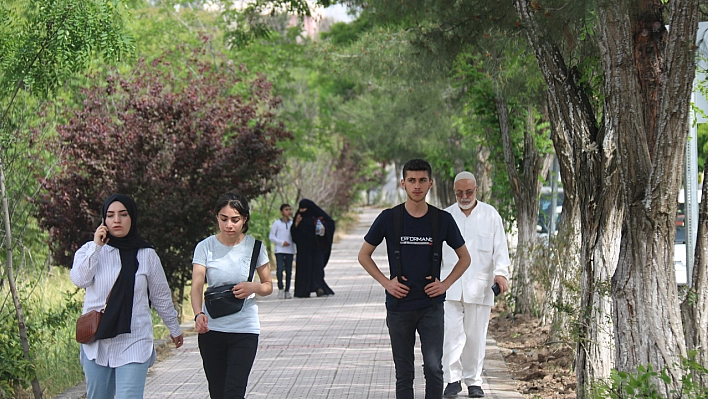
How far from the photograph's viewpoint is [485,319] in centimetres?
869

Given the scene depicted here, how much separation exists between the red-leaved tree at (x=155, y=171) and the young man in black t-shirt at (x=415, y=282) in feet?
25.5

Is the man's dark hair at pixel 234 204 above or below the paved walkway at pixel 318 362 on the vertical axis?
above

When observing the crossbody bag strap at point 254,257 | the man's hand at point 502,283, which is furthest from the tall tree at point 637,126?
the crossbody bag strap at point 254,257

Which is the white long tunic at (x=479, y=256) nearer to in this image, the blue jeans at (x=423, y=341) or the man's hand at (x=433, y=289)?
the blue jeans at (x=423, y=341)

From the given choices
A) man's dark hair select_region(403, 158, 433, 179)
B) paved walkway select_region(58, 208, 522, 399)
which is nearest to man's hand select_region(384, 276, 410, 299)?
man's dark hair select_region(403, 158, 433, 179)

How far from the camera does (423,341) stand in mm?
6629

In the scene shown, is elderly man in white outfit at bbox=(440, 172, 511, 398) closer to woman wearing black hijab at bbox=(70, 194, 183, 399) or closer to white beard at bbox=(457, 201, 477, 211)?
white beard at bbox=(457, 201, 477, 211)

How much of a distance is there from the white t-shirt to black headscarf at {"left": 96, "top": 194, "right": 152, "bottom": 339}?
0.43 m

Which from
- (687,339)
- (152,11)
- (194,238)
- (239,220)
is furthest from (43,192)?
(152,11)

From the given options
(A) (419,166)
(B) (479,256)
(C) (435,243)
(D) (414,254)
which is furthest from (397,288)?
(B) (479,256)

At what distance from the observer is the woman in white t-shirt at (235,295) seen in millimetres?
6047

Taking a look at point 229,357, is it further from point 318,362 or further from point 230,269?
point 318,362

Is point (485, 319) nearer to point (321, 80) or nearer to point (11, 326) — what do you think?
point (11, 326)

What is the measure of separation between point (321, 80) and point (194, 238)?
16.3 metres
